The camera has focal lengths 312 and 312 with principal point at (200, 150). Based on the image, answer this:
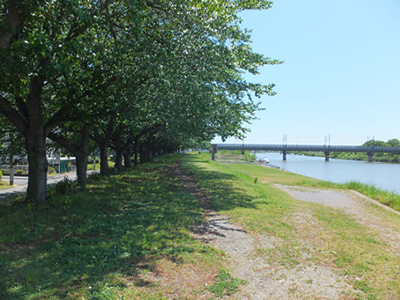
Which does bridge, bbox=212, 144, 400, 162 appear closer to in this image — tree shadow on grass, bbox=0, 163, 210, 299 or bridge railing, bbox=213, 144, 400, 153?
bridge railing, bbox=213, 144, 400, 153

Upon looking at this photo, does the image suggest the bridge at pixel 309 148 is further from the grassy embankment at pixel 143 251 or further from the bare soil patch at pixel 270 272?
the bare soil patch at pixel 270 272

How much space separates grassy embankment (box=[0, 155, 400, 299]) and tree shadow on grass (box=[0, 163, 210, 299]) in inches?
0.5

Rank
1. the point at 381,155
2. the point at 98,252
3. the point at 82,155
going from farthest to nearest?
the point at 381,155
the point at 82,155
the point at 98,252

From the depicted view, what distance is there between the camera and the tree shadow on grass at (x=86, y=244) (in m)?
4.04

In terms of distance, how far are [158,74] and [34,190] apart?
4.98 metres

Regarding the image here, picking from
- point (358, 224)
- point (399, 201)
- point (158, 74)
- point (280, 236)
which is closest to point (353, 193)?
point (399, 201)

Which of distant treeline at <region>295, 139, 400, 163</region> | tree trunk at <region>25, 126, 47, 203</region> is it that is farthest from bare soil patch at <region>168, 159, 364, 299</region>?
distant treeline at <region>295, 139, 400, 163</region>

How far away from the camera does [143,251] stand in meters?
5.43

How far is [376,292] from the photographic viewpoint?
4.24 m

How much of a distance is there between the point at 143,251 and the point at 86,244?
3.62 ft

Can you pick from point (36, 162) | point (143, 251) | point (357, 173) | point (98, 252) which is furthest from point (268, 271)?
point (357, 173)

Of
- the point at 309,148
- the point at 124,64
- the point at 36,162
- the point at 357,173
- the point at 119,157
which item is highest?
the point at 124,64

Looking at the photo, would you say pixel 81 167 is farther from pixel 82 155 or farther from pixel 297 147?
pixel 297 147

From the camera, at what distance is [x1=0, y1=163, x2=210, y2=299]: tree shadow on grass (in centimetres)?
404
